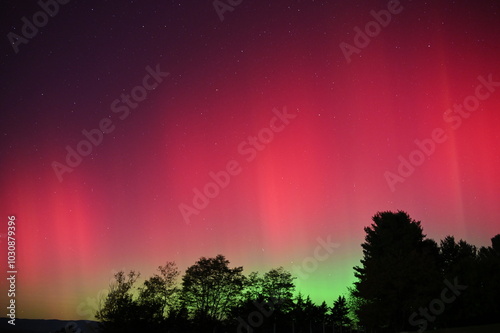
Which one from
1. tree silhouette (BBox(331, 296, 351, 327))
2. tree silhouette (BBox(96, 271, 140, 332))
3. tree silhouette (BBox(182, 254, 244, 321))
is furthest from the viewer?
tree silhouette (BBox(331, 296, 351, 327))

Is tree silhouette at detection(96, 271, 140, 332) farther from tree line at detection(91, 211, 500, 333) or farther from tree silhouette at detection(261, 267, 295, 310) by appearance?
tree silhouette at detection(261, 267, 295, 310)

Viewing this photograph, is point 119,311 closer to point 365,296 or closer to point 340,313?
point 365,296

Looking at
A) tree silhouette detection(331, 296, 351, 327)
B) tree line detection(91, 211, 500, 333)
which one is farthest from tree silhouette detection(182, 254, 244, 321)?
tree silhouette detection(331, 296, 351, 327)

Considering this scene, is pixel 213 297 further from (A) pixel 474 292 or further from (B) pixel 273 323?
(A) pixel 474 292

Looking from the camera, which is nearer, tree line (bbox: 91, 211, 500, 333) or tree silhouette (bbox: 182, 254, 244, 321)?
tree line (bbox: 91, 211, 500, 333)

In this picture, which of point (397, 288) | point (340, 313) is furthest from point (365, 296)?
point (340, 313)

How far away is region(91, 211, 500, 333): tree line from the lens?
32500 millimetres

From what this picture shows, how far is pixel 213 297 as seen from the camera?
206ft

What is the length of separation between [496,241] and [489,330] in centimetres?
6390

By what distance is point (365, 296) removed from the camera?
123 ft

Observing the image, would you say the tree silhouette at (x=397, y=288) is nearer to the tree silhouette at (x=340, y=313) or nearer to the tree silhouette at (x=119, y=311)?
the tree silhouette at (x=119, y=311)

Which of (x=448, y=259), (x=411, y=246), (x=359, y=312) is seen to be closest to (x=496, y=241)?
(x=448, y=259)

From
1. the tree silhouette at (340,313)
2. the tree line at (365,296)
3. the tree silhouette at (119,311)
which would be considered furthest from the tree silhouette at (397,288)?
the tree silhouette at (340,313)

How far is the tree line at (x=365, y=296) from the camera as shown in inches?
1280
